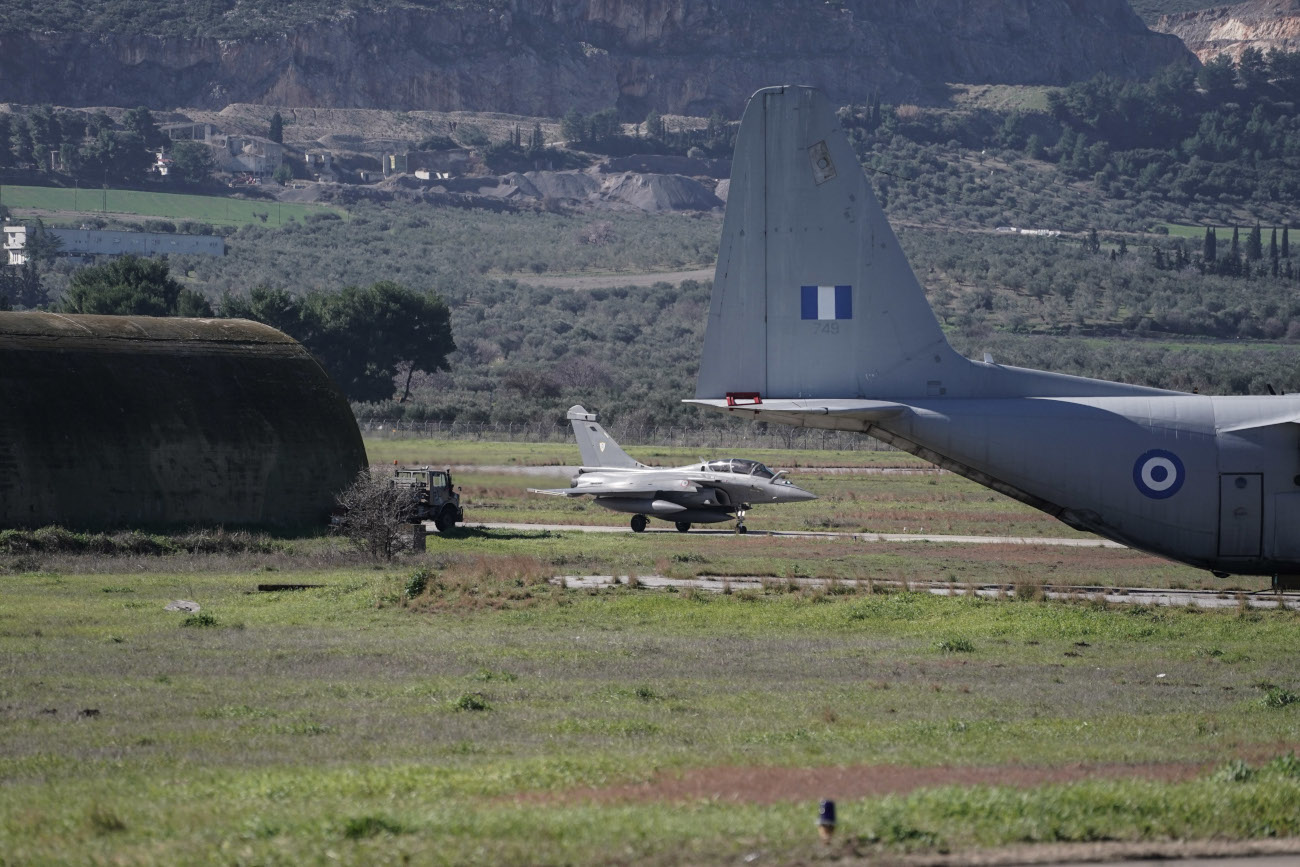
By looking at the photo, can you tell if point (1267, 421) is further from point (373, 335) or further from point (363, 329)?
point (363, 329)

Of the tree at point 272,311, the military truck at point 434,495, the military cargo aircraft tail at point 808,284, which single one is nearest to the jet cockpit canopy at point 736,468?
the military truck at point 434,495

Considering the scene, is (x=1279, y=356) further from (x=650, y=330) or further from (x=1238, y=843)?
(x=1238, y=843)

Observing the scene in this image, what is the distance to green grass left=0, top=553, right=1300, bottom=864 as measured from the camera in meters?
12.2

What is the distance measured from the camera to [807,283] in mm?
23344

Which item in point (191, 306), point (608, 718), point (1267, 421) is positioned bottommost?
point (608, 718)

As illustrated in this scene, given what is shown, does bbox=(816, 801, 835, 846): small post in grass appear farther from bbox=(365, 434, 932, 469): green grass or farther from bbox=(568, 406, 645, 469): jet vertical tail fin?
bbox=(568, 406, 645, 469): jet vertical tail fin

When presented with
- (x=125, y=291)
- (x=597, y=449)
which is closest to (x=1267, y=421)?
(x=597, y=449)

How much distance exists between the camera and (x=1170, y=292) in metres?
198

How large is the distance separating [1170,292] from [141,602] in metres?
183

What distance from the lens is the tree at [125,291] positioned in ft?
356

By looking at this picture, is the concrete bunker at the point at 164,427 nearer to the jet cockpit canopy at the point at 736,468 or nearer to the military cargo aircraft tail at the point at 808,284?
the jet cockpit canopy at the point at 736,468

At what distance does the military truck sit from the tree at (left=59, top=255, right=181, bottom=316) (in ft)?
200

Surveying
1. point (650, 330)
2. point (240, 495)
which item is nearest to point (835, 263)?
point (240, 495)

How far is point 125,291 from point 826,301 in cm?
9374
